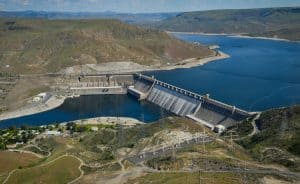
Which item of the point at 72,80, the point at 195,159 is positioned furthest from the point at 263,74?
the point at 195,159

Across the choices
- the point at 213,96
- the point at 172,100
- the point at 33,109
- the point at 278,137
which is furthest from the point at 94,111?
the point at 278,137

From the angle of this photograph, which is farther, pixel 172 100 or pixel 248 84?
pixel 248 84

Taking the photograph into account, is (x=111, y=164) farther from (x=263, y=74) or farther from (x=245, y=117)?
(x=263, y=74)

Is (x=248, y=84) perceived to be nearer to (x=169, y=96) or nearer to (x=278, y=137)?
(x=169, y=96)

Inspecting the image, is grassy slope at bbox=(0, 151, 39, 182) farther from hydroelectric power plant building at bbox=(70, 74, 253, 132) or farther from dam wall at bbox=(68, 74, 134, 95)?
dam wall at bbox=(68, 74, 134, 95)

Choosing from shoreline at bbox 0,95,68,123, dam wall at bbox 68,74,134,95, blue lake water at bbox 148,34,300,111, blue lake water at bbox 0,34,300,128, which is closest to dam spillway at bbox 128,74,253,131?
blue lake water at bbox 0,34,300,128
